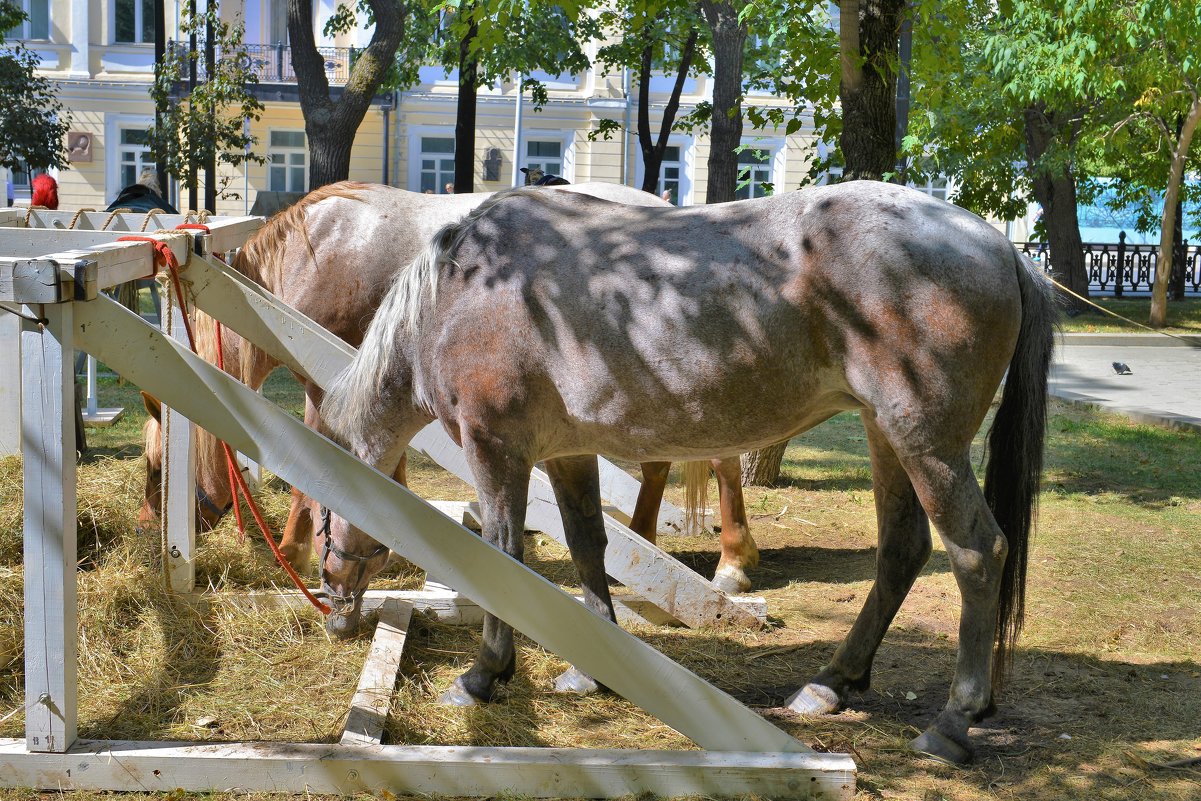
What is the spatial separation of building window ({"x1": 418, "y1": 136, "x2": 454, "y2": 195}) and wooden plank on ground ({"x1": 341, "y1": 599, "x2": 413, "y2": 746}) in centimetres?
2718

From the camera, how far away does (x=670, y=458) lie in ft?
12.3

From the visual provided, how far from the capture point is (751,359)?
3.35 m

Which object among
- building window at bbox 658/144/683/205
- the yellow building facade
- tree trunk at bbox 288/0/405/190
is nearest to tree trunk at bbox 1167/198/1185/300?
the yellow building facade

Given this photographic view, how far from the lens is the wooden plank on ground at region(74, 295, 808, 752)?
2.98m

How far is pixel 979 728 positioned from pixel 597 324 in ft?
6.13

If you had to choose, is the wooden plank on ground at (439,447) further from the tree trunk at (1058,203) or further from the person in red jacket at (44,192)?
the tree trunk at (1058,203)

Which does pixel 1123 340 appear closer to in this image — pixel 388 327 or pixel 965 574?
pixel 965 574

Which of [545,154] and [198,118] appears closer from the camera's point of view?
[198,118]

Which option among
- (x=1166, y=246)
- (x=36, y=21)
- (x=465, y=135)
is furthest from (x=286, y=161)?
(x=1166, y=246)

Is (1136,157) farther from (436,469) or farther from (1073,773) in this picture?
(1073,773)

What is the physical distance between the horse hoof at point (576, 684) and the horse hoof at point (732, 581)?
57.3 inches

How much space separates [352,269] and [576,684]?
2619mm

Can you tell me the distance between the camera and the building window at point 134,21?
92.7 feet

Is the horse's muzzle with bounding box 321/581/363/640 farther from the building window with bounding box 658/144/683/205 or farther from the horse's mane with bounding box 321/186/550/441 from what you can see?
the building window with bounding box 658/144/683/205
